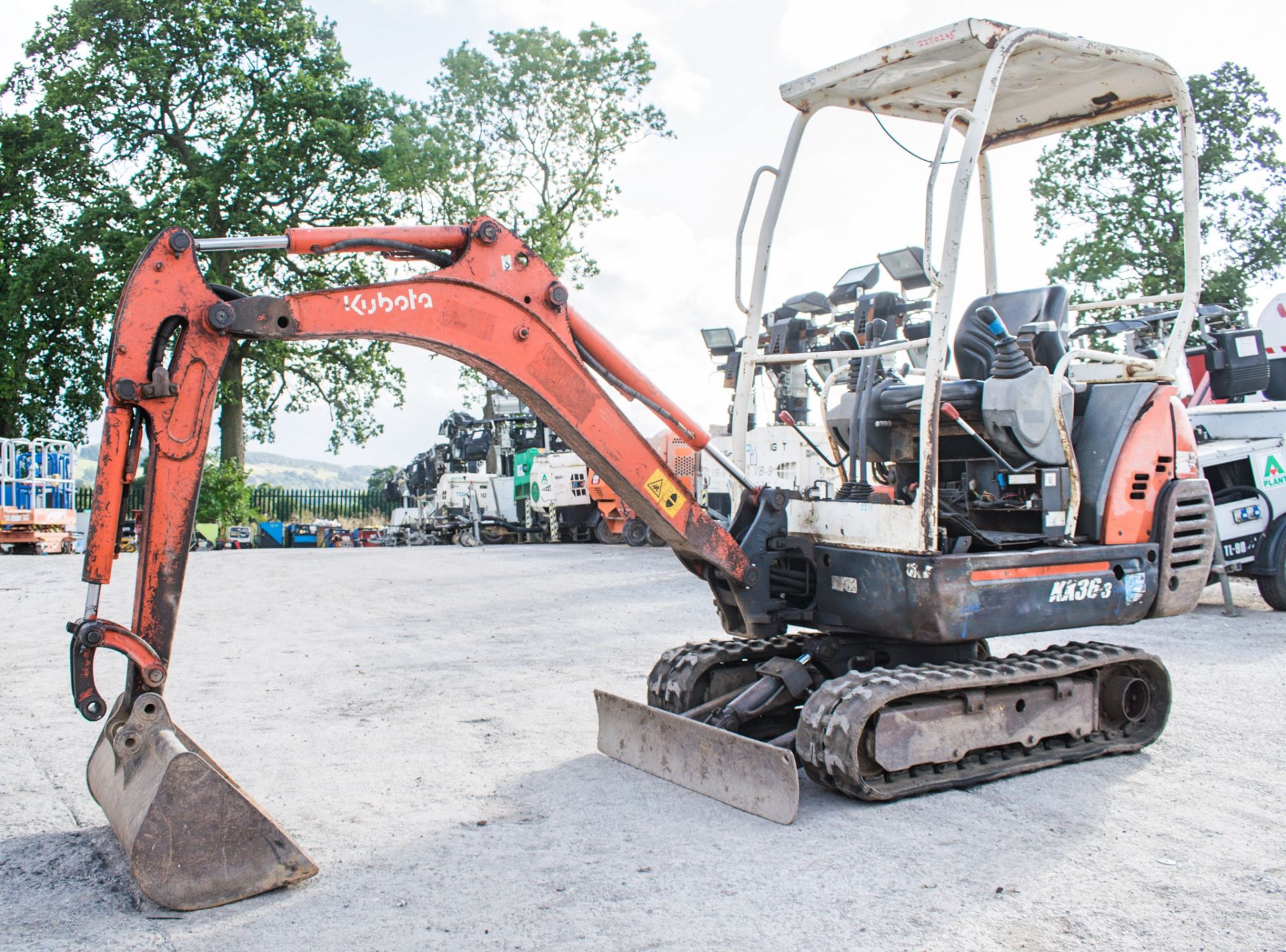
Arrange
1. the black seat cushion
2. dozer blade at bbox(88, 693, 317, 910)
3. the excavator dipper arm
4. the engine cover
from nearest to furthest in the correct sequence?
dozer blade at bbox(88, 693, 317, 910), the excavator dipper arm, the engine cover, the black seat cushion

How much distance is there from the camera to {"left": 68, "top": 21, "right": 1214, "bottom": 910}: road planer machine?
4.31 meters

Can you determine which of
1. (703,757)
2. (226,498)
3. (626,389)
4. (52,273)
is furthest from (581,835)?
(52,273)

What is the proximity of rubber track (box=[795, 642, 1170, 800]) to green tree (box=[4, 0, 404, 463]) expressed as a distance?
79.3ft

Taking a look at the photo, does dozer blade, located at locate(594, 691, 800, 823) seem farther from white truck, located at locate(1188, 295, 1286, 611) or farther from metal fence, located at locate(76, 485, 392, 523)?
metal fence, located at locate(76, 485, 392, 523)

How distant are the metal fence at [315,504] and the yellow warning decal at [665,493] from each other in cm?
2971

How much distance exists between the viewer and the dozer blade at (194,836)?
3.93 meters

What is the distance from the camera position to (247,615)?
11.5 metres

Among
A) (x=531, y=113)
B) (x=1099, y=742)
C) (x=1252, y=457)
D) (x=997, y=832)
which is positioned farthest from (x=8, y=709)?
(x=531, y=113)

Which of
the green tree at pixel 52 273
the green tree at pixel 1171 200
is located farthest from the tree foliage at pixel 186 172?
the green tree at pixel 1171 200

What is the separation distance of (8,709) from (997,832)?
18.6ft

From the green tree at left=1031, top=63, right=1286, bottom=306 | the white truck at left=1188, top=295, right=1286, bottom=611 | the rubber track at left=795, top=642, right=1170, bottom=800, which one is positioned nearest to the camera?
the rubber track at left=795, top=642, right=1170, bottom=800

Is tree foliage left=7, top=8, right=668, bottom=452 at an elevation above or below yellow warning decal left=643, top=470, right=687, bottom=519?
above

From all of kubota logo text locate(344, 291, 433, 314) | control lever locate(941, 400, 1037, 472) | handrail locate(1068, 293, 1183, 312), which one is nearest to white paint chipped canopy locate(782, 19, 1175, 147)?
handrail locate(1068, 293, 1183, 312)

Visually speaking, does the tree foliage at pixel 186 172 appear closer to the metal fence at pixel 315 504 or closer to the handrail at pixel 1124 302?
the metal fence at pixel 315 504
